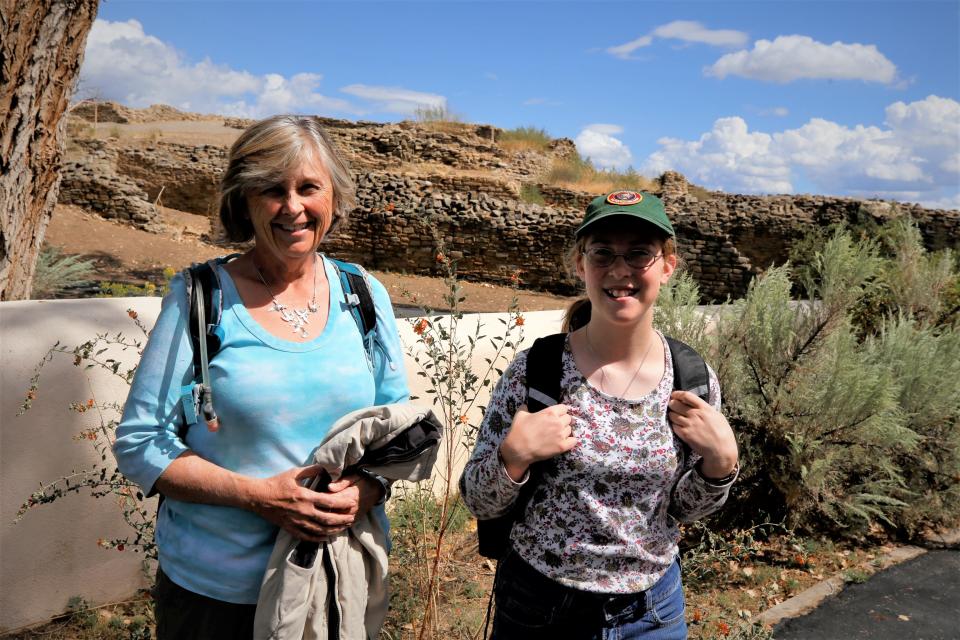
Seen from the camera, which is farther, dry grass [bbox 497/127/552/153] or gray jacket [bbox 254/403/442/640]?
dry grass [bbox 497/127/552/153]

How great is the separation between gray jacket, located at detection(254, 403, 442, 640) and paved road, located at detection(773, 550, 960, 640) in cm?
249

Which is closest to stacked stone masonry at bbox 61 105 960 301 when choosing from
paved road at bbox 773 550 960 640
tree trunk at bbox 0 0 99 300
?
tree trunk at bbox 0 0 99 300

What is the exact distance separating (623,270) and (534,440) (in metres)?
0.45

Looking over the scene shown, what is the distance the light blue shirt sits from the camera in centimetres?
163

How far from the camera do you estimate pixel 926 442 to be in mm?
4781

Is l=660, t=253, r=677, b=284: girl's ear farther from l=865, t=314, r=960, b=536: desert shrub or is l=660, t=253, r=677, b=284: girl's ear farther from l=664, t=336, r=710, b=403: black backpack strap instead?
l=865, t=314, r=960, b=536: desert shrub

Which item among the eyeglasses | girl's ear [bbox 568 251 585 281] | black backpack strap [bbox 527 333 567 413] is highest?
the eyeglasses

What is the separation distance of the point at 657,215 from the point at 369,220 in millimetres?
15132

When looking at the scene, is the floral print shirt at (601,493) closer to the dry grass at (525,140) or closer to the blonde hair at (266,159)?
the blonde hair at (266,159)

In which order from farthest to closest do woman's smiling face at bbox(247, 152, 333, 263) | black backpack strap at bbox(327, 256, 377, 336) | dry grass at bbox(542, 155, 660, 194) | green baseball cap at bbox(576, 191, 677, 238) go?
dry grass at bbox(542, 155, 660, 194) → black backpack strap at bbox(327, 256, 377, 336) → woman's smiling face at bbox(247, 152, 333, 263) → green baseball cap at bbox(576, 191, 677, 238)

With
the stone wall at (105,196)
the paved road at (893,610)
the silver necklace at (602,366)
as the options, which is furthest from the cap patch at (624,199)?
the stone wall at (105,196)

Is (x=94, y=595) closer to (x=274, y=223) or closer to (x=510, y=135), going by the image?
(x=274, y=223)

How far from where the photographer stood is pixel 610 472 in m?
1.66

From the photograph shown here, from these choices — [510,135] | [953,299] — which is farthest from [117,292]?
[510,135]
